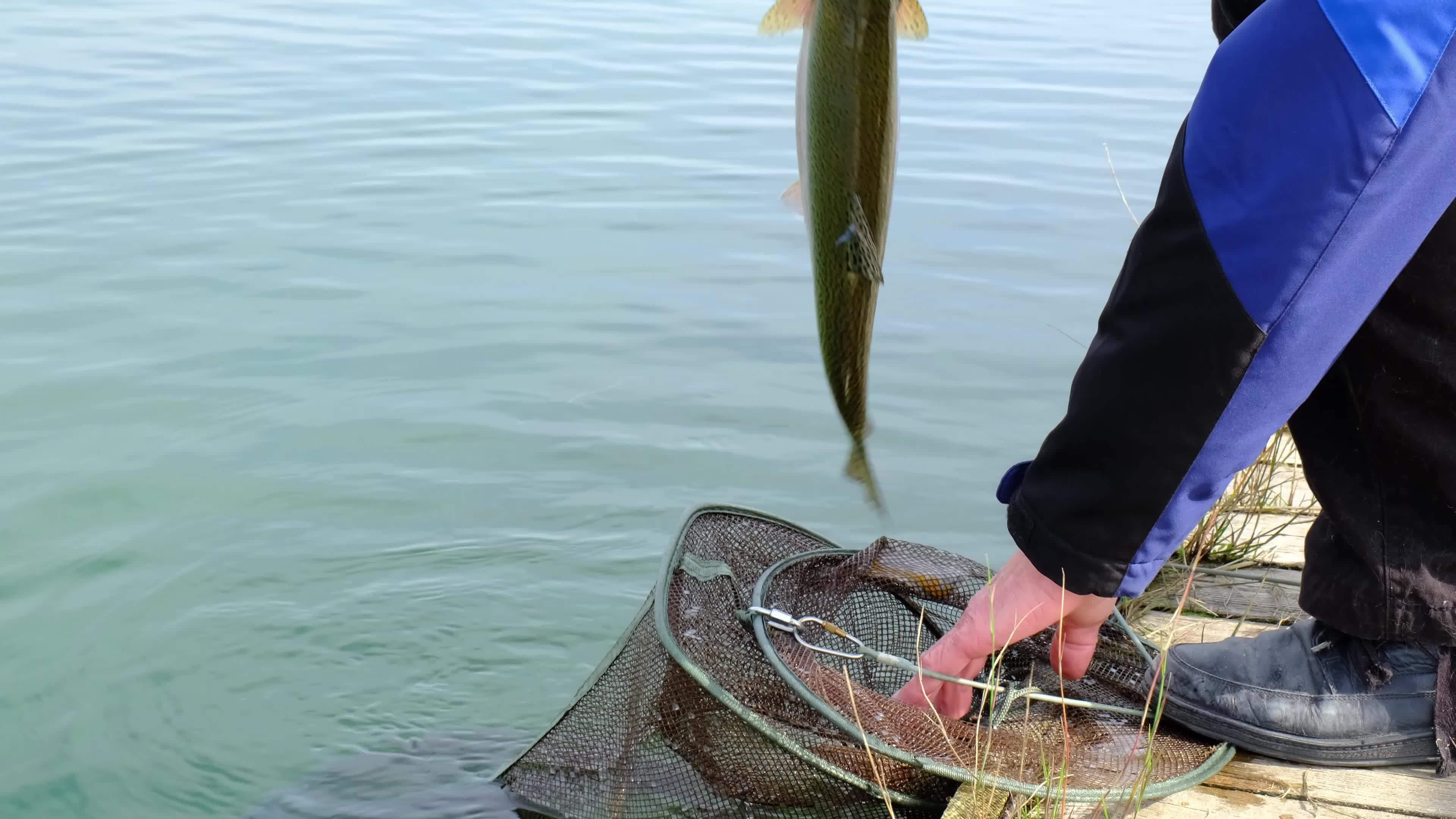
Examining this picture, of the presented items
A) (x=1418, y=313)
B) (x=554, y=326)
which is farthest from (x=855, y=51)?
(x=554, y=326)

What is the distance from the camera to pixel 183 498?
17.9 feet

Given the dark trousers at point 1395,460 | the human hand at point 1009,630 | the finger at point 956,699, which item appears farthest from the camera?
the finger at point 956,699

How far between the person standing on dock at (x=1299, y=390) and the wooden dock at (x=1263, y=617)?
5 centimetres

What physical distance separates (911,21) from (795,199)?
8.5 inches

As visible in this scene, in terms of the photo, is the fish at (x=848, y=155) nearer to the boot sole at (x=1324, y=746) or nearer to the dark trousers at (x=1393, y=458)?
the dark trousers at (x=1393, y=458)

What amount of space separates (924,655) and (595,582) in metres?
2.70

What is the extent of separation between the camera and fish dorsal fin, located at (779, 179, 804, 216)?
4.33ft

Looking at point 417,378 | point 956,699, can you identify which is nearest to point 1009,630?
point 956,699

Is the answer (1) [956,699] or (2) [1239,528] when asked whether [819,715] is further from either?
(2) [1239,528]

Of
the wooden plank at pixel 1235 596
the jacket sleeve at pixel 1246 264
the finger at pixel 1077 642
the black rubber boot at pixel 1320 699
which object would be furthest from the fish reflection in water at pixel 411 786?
the wooden plank at pixel 1235 596

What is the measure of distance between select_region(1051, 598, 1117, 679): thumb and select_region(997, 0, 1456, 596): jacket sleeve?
317mm

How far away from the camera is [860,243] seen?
1.23 m

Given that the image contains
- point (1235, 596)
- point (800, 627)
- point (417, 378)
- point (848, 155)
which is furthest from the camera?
point (417, 378)

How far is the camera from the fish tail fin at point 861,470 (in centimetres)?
138
